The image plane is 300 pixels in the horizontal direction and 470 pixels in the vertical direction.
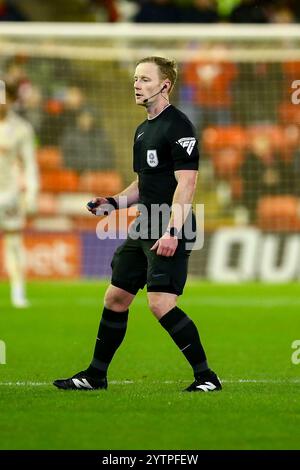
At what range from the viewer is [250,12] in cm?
2073

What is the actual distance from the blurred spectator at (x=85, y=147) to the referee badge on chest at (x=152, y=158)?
11485 mm

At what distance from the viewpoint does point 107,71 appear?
61.0ft

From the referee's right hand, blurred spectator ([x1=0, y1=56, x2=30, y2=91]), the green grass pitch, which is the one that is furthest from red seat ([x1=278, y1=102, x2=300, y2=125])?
the referee's right hand

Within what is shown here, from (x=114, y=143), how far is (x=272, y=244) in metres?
3.23

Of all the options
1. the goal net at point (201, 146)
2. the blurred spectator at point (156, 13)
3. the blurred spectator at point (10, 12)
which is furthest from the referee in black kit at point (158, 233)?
the blurred spectator at point (10, 12)

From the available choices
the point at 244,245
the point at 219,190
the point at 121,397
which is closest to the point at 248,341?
the point at 121,397

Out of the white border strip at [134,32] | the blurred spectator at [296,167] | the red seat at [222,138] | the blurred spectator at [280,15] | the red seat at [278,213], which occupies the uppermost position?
the blurred spectator at [280,15]

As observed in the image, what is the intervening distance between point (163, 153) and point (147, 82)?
0.45 metres

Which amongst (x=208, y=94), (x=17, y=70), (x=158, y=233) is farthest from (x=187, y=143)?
(x=17, y=70)

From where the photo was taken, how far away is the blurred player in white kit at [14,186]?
13836mm

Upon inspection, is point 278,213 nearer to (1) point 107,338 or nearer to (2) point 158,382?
(2) point 158,382

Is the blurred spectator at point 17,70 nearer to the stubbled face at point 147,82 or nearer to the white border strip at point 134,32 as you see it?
the white border strip at point 134,32

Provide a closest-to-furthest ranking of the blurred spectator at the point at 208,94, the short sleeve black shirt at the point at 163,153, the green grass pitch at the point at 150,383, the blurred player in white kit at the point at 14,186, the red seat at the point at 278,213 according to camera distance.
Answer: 1. the green grass pitch at the point at 150,383
2. the short sleeve black shirt at the point at 163,153
3. the blurred player in white kit at the point at 14,186
4. the red seat at the point at 278,213
5. the blurred spectator at the point at 208,94
